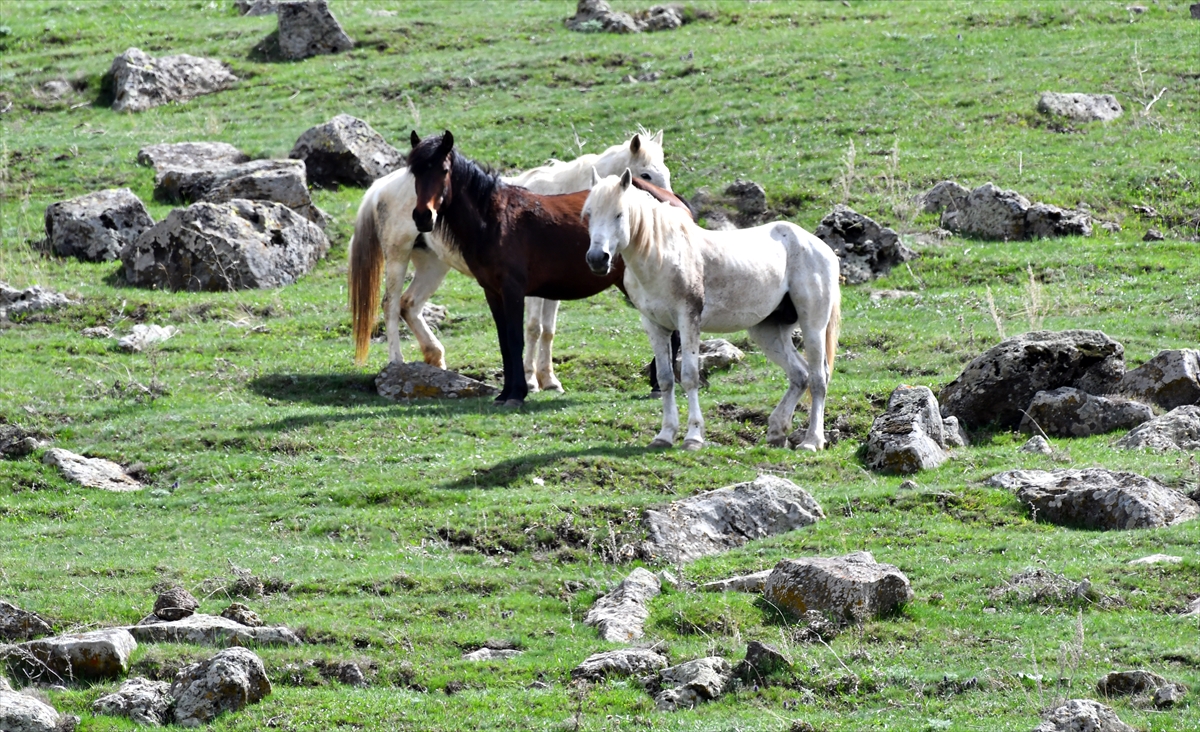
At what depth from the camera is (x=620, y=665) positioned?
32.2 ft

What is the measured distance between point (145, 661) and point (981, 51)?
28.4m

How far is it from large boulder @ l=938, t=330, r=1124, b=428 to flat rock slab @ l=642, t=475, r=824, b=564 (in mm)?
3733

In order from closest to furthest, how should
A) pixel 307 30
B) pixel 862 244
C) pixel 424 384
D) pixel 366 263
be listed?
pixel 424 384 < pixel 366 263 < pixel 862 244 < pixel 307 30

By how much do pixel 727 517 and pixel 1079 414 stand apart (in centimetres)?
501

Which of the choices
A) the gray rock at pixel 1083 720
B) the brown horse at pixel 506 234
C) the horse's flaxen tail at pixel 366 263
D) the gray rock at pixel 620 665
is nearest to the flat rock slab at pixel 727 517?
the gray rock at pixel 620 665

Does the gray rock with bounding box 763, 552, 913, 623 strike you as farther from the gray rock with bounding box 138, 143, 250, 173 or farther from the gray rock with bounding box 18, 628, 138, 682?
the gray rock with bounding box 138, 143, 250, 173

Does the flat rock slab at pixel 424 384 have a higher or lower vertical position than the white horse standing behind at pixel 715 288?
lower

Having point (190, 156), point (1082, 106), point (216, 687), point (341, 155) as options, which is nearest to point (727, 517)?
point (216, 687)

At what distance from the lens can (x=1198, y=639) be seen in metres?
9.77

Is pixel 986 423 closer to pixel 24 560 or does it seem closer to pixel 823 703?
pixel 823 703

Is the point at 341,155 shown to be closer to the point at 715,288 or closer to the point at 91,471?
the point at 91,471

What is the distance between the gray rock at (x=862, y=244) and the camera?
75.3 ft

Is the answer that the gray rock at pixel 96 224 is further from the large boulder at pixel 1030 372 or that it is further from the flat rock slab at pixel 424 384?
the large boulder at pixel 1030 372

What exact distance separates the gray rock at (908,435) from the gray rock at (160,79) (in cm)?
2429
